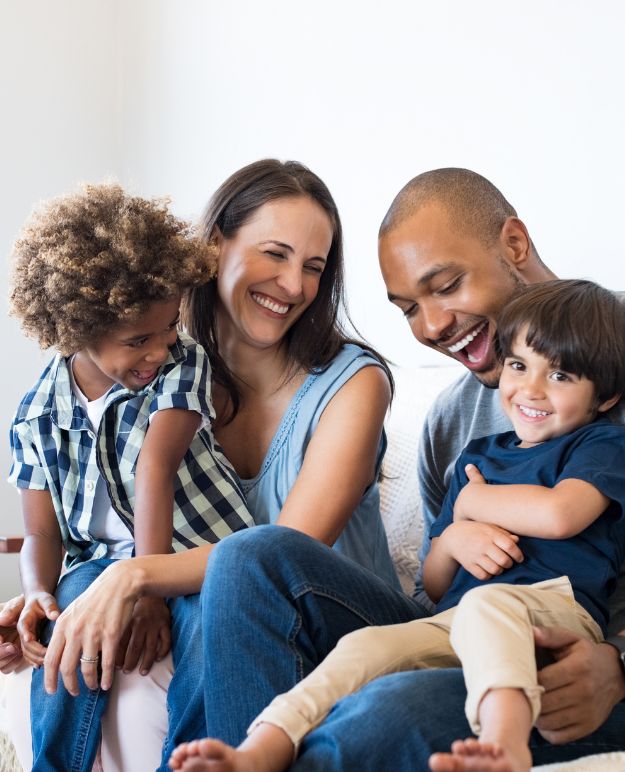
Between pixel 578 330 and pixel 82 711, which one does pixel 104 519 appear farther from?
pixel 578 330

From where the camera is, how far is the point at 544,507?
1238mm

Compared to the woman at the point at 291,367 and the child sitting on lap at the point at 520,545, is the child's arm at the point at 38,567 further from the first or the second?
the child sitting on lap at the point at 520,545

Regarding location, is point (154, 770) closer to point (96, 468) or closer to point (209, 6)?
point (96, 468)

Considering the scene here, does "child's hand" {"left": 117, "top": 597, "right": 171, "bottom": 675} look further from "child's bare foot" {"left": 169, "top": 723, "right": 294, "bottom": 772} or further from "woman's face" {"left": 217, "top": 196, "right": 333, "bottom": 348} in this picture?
"woman's face" {"left": 217, "top": 196, "right": 333, "bottom": 348}

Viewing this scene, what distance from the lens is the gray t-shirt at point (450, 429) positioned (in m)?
1.75

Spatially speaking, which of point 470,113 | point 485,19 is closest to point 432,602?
point 470,113

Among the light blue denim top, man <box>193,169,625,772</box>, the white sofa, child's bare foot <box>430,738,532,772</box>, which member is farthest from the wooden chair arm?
child's bare foot <box>430,738,532,772</box>

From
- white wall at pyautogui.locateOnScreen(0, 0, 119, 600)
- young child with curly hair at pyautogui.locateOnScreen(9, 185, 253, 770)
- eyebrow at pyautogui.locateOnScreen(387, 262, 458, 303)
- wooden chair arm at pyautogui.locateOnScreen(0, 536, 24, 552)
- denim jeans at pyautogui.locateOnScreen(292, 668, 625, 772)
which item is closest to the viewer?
denim jeans at pyautogui.locateOnScreen(292, 668, 625, 772)

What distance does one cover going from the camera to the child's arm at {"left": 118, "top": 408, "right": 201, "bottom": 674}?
55.2 inches

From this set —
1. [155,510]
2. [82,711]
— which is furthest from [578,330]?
[82,711]

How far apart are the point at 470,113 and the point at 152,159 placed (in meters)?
1.56

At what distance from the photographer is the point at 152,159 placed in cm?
354

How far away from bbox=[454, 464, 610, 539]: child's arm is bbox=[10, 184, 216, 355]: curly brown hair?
62 cm

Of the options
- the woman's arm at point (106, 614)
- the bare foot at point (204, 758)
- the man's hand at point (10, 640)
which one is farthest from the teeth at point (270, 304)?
the bare foot at point (204, 758)
